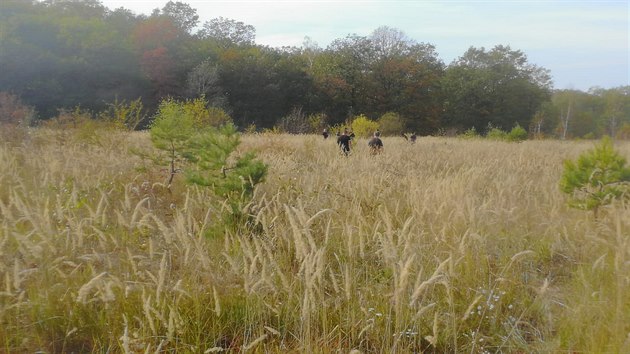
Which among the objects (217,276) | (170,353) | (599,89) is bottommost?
(170,353)

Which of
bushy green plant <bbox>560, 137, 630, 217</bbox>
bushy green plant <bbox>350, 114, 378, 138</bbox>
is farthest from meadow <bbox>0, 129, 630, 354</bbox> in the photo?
bushy green plant <bbox>350, 114, 378, 138</bbox>

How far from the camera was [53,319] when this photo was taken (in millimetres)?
2877

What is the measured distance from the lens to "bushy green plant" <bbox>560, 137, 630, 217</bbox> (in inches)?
197

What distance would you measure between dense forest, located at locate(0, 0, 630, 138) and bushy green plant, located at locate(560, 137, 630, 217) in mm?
24993

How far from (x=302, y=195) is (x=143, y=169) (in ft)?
10.4

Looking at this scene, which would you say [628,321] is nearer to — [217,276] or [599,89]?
[217,276]

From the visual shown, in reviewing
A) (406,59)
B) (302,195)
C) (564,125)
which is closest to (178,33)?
(406,59)

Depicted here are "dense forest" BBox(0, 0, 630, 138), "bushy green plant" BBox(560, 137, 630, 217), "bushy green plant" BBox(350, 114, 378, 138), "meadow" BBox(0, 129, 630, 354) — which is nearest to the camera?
"meadow" BBox(0, 129, 630, 354)

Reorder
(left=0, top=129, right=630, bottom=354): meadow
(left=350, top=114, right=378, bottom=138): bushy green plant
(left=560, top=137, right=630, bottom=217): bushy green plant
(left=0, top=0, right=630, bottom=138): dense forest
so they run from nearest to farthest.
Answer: (left=0, top=129, right=630, bottom=354): meadow → (left=560, top=137, right=630, bottom=217): bushy green plant → (left=350, top=114, right=378, bottom=138): bushy green plant → (left=0, top=0, right=630, bottom=138): dense forest

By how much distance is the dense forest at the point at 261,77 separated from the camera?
32875 mm

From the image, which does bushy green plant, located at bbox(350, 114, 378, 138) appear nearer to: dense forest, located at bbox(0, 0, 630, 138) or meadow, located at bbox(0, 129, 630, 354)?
dense forest, located at bbox(0, 0, 630, 138)

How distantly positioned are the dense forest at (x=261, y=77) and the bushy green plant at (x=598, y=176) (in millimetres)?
24993

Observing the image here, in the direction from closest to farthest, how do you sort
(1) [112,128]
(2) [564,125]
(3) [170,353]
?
(3) [170,353] → (1) [112,128] → (2) [564,125]

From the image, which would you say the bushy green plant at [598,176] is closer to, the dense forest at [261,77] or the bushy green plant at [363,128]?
the bushy green plant at [363,128]
